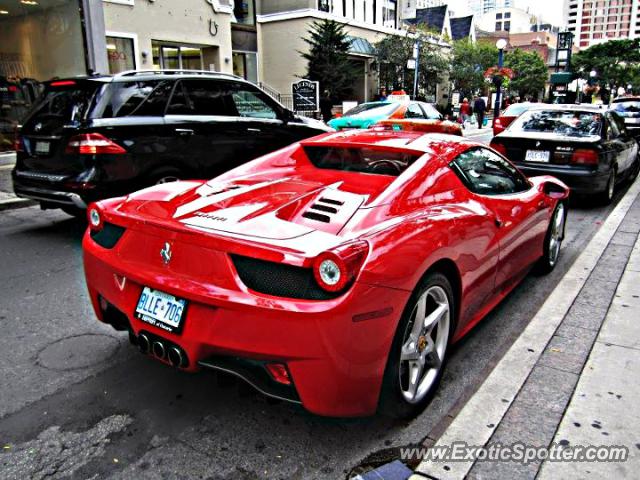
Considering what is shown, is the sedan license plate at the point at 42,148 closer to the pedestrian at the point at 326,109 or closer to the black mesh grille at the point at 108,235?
the black mesh grille at the point at 108,235

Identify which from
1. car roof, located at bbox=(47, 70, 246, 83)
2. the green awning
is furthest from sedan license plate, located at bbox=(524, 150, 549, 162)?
the green awning

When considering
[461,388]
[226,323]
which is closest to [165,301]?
[226,323]

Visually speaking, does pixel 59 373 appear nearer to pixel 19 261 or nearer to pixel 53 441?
pixel 53 441

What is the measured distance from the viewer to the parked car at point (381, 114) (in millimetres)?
14318

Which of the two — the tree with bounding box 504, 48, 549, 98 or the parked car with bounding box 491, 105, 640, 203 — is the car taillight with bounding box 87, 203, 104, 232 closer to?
the parked car with bounding box 491, 105, 640, 203

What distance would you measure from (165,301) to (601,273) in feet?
14.3

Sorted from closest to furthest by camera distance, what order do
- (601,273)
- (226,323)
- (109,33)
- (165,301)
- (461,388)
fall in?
(226,323) → (165,301) → (461,388) → (601,273) → (109,33)

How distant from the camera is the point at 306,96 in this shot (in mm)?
21000

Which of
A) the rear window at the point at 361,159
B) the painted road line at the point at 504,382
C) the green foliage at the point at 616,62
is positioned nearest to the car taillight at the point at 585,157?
the painted road line at the point at 504,382

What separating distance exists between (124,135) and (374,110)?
9767 millimetres

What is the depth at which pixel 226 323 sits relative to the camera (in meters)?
Result: 2.43

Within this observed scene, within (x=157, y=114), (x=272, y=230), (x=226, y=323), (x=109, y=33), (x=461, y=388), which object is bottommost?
(x=461, y=388)

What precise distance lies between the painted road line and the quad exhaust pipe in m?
1.21

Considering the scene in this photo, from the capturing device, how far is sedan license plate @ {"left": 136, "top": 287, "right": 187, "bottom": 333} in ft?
8.43
